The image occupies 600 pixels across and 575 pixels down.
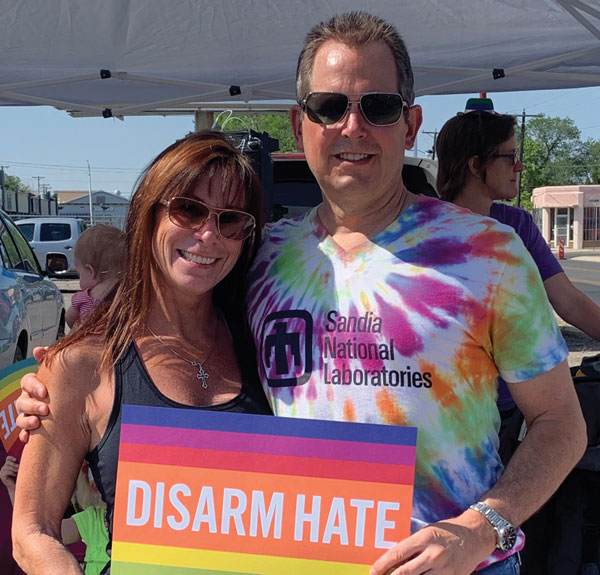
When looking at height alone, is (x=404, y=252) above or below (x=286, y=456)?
above

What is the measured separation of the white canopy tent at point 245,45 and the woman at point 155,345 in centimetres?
230

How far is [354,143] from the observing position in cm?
177

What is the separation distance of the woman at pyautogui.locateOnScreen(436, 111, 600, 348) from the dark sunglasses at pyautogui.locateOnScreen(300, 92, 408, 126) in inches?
57.7

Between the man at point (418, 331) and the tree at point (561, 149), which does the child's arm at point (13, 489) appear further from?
the tree at point (561, 149)

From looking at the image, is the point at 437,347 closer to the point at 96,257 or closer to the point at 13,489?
the point at 13,489

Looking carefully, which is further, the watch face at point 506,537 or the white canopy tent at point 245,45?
the white canopy tent at point 245,45

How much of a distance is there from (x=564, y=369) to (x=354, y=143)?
2.33 ft

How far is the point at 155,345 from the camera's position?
1.86 metres

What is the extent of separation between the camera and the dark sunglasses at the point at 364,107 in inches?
68.9

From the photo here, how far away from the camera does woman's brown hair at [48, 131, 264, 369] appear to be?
5.92 ft

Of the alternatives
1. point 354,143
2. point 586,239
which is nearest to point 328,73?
point 354,143

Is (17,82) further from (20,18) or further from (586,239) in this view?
(586,239)

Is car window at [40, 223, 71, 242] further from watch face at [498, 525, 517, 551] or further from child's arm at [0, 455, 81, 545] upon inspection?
watch face at [498, 525, 517, 551]

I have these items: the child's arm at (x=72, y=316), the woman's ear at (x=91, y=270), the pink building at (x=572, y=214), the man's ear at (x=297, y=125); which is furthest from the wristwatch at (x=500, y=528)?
the pink building at (x=572, y=214)
